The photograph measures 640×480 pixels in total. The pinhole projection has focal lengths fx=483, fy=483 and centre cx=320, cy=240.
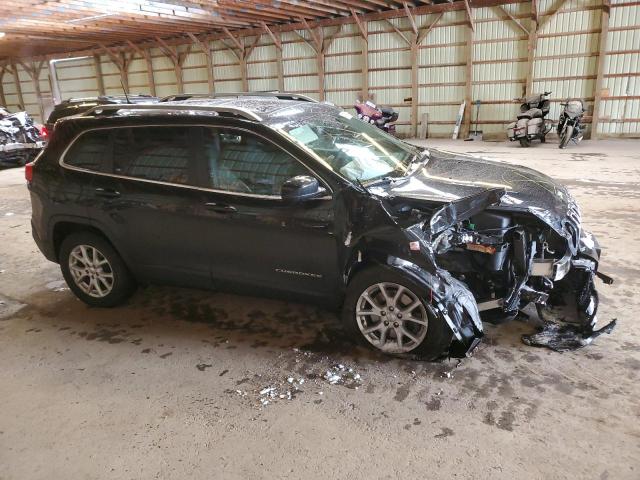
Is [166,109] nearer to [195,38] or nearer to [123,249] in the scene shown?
[123,249]

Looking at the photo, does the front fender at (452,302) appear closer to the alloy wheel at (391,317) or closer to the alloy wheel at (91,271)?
the alloy wheel at (391,317)

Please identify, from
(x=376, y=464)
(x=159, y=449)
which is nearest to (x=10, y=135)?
(x=159, y=449)

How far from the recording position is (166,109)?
3541 mm

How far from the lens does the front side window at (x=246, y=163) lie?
10.3 feet

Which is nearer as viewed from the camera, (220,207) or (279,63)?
(220,207)

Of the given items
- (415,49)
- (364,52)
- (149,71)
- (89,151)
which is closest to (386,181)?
(89,151)

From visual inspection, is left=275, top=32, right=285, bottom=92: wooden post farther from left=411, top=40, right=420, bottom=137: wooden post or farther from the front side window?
the front side window

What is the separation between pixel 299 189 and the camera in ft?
9.28

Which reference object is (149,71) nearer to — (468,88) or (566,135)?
(468,88)

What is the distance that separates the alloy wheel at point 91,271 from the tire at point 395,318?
2.06m

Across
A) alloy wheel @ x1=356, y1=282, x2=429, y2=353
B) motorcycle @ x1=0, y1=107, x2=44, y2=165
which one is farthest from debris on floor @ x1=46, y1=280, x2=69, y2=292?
motorcycle @ x1=0, y1=107, x2=44, y2=165

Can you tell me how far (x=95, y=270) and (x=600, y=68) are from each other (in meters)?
14.1

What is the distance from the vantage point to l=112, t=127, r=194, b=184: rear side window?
3426 millimetres

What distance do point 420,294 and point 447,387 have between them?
54 cm
